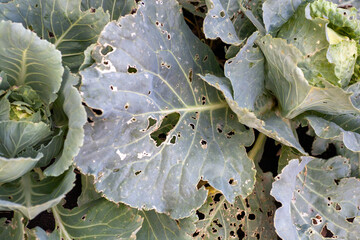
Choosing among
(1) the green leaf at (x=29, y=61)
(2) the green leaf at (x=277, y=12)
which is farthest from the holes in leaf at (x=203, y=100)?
(1) the green leaf at (x=29, y=61)

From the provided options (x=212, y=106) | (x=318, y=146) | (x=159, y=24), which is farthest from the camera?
(x=318, y=146)

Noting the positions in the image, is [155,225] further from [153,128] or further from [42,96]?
[42,96]

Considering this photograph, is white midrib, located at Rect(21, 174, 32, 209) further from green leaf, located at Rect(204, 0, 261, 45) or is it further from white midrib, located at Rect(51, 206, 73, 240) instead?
green leaf, located at Rect(204, 0, 261, 45)

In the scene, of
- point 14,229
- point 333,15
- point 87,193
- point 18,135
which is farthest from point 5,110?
point 333,15

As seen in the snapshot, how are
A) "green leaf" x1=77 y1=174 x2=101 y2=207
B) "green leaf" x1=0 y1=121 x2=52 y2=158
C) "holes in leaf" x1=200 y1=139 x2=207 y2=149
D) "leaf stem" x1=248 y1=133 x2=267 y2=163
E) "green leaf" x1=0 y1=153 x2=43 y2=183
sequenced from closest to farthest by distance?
"green leaf" x1=0 y1=153 x2=43 y2=183
"green leaf" x1=0 y1=121 x2=52 y2=158
"holes in leaf" x1=200 y1=139 x2=207 y2=149
"green leaf" x1=77 y1=174 x2=101 y2=207
"leaf stem" x1=248 y1=133 x2=267 y2=163

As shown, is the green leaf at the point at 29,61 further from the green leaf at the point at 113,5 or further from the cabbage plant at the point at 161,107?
the green leaf at the point at 113,5

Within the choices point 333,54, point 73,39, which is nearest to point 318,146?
point 333,54

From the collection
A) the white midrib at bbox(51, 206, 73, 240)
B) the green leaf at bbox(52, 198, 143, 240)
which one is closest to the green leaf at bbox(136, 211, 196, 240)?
the green leaf at bbox(52, 198, 143, 240)
